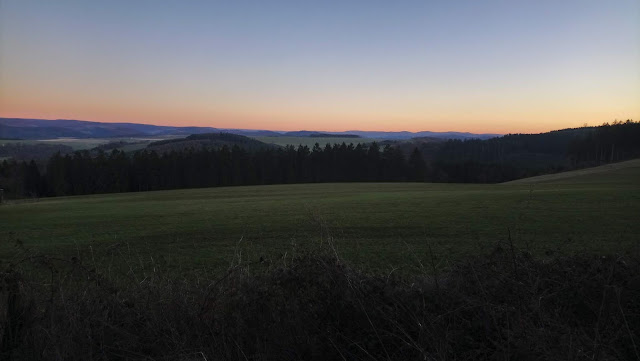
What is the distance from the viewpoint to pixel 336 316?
13.6ft

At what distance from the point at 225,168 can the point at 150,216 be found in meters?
69.8

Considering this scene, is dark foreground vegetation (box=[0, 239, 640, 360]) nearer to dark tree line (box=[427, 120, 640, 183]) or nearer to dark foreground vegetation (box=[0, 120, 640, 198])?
dark foreground vegetation (box=[0, 120, 640, 198])

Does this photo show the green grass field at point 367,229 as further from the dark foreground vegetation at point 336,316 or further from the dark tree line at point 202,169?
the dark tree line at point 202,169

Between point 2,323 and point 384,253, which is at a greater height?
point 2,323

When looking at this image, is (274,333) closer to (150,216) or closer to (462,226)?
(462,226)

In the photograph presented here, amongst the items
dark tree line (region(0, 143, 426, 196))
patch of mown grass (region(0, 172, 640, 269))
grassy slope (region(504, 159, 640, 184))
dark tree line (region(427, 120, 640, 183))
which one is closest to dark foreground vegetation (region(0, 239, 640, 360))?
patch of mown grass (region(0, 172, 640, 269))

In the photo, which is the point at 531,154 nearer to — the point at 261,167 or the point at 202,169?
the point at 261,167

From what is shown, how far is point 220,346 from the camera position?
3.96m

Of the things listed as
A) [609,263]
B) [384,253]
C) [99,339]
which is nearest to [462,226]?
[384,253]

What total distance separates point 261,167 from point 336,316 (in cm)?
9245

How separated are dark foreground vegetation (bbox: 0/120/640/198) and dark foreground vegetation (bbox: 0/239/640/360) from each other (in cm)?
8335

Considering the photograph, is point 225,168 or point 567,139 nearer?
point 225,168

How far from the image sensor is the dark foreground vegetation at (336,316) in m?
3.68

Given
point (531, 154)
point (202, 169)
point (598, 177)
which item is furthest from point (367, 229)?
point (531, 154)
